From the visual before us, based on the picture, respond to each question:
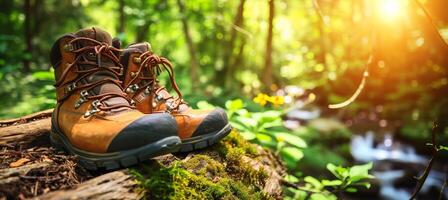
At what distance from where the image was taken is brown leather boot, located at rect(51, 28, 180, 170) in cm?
157

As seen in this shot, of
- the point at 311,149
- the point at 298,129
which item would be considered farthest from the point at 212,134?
the point at 298,129

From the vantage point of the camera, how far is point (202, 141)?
2.05 metres

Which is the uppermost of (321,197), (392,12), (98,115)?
(392,12)

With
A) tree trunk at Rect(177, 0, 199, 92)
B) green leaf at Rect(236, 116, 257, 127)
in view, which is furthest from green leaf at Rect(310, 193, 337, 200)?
tree trunk at Rect(177, 0, 199, 92)

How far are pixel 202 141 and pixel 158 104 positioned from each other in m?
0.32

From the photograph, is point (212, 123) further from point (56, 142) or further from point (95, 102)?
point (56, 142)

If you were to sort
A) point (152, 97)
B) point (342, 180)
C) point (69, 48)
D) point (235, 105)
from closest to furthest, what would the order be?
point (69, 48), point (152, 97), point (342, 180), point (235, 105)

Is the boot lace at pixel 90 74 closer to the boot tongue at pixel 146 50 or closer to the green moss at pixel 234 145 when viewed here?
the boot tongue at pixel 146 50

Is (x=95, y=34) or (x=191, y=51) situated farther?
(x=191, y=51)

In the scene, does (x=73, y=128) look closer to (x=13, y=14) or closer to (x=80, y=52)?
(x=80, y=52)

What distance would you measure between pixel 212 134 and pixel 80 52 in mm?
815

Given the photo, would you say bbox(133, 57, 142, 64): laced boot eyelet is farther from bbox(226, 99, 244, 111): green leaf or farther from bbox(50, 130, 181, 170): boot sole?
bbox(226, 99, 244, 111): green leaf

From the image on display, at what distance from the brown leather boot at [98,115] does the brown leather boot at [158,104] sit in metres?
0.08

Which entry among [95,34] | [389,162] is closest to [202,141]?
[95,34]
